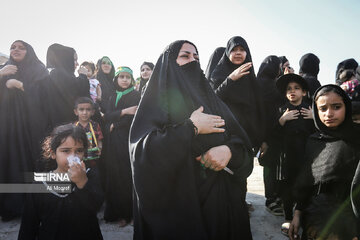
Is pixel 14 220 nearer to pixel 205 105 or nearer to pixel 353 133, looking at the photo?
pixel 205 105

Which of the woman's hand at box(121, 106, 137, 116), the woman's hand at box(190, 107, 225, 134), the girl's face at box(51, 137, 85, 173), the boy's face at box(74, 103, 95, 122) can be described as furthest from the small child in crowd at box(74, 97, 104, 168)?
the woman's hand at box(190, 107, 225, 134)

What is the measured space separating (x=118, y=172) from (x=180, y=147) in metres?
2.15

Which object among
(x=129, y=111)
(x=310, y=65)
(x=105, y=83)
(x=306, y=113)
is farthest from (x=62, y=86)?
(x=310, y=65)

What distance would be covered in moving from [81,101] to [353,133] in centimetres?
313

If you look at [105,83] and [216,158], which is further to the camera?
[105,83]

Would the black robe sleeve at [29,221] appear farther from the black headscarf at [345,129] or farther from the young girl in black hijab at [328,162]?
the black headscarf at [345,129]

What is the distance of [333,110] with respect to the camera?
84.3 inches

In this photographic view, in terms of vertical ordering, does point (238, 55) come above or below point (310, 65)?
above

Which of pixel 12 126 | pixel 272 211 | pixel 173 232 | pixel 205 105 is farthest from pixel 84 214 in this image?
pixel 272 211

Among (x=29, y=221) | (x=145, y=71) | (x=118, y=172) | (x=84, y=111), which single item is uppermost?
(x=145, y=71)

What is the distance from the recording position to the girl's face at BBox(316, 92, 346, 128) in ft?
6.98

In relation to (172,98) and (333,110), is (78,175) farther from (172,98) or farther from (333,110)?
(333,110)

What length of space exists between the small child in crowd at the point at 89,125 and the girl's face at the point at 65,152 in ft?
4.11

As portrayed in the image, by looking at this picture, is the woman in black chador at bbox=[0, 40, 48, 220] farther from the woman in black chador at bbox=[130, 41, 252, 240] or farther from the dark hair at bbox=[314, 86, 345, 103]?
the dark hair at bbox=[314, 86, 345, 103]
